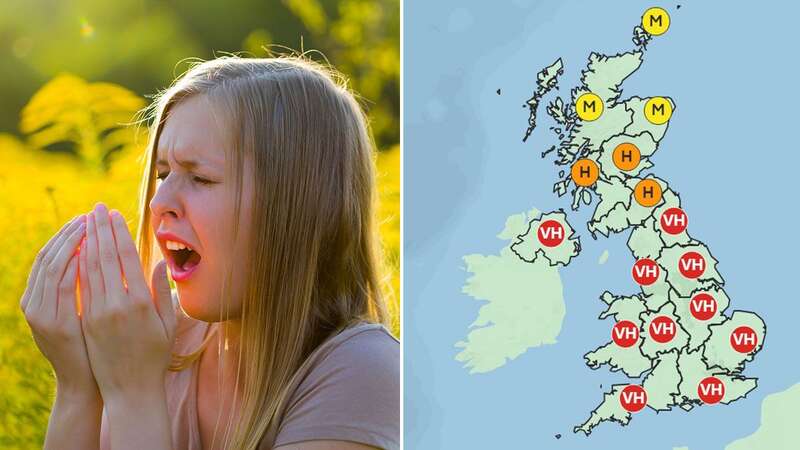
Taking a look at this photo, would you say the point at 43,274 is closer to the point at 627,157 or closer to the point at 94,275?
the point at 94,275

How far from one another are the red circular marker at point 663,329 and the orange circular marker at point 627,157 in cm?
18

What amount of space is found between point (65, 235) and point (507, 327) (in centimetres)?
74

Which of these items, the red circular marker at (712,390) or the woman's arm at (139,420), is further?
the woman's arm at (139,420)

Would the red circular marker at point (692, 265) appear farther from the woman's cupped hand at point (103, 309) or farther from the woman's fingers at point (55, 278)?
the woman's fingers at point (55, 278)

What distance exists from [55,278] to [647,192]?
891 mm

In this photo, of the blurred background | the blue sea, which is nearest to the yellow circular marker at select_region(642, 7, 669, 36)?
the blue sea

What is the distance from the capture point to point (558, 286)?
4.29 ft

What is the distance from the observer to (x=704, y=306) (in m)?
1.29

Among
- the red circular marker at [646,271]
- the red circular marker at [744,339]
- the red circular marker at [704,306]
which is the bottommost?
the red circular marker at [744,339]

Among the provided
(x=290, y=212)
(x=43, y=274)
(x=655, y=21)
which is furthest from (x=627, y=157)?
(x=43, y=274)

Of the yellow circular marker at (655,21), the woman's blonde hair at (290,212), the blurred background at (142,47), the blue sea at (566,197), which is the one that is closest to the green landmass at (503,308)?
the blue sea at (566,197)

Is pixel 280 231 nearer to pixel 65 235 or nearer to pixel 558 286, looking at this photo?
pixel 65 235

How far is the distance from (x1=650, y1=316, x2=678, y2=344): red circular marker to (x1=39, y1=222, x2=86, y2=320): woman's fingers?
87cm

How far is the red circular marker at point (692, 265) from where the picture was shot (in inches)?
50.7
